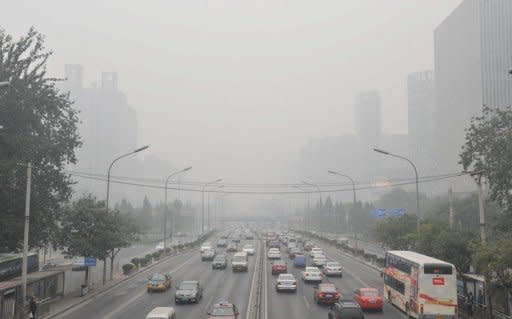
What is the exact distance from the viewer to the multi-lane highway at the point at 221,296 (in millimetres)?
31250

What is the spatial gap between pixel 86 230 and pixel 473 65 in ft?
518

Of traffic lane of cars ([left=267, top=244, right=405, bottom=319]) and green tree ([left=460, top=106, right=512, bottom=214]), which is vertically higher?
green tree ([left=460, top=106, right=512, bottom=214])

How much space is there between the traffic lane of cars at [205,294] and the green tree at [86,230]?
6.02m

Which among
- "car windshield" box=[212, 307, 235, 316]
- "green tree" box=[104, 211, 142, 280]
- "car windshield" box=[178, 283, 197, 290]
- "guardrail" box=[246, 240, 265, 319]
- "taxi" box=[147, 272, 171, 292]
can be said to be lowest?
"guardrail" box=[246, 240, 265, 319]

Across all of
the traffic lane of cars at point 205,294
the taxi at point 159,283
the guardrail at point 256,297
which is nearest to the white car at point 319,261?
the guardrail at point 256,297

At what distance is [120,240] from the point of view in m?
43.4

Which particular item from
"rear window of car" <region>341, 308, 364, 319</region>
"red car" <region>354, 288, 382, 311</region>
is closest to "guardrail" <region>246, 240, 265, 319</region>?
"rear window of car" <region>341, 308, 364, 319</region>

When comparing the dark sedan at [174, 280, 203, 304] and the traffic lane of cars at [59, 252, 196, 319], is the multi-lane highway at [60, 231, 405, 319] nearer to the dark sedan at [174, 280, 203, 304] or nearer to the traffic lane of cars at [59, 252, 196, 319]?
the traffic lane of cars at [59, 252, 196, 319]

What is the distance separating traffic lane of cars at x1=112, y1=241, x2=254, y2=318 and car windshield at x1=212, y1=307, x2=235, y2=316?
4401 mm

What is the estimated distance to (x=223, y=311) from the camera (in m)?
26.0

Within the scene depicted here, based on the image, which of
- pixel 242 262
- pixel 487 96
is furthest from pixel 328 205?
pixel 242 262

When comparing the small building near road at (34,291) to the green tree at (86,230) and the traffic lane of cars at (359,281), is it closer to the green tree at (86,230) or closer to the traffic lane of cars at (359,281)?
the green tree at (86,230)

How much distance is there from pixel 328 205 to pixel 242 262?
5276 inches

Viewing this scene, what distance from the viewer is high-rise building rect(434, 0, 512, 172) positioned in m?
159
